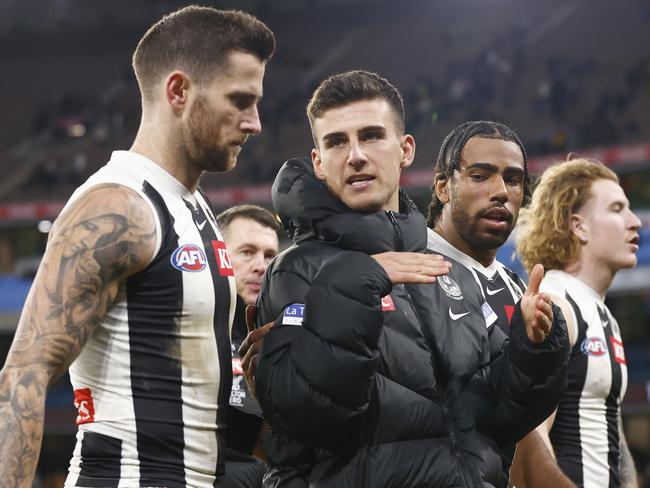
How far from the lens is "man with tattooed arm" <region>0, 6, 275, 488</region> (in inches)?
102

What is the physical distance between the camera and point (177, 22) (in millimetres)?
3059

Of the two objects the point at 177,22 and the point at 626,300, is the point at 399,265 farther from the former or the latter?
the point at 626,300

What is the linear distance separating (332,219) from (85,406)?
980mm

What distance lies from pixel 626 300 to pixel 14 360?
19.0 meters

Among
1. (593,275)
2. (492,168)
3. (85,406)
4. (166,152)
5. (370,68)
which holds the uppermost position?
(370,68)

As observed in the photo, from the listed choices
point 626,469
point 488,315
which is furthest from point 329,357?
point 626,469

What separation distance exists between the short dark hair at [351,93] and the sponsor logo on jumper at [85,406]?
1201 millimetres

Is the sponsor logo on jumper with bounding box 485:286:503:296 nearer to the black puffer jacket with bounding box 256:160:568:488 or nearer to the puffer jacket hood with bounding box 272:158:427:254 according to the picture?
the black puffer jacket with bounding box 256:160:568:488

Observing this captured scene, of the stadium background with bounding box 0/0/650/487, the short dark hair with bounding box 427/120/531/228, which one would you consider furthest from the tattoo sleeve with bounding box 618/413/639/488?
the stadium background with bounding box 0/0/650/487

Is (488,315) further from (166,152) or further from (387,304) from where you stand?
(166,152)

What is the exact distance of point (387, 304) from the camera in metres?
3.09

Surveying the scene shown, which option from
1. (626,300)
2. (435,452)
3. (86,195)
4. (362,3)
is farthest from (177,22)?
(362,3)

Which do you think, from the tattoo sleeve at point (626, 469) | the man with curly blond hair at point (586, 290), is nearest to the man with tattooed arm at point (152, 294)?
the man with curly blond hair at point (586, 290)

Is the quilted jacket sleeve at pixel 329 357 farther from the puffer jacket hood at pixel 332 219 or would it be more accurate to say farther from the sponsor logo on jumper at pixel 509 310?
the sponsor logo on jumper at pixel 509 310
